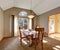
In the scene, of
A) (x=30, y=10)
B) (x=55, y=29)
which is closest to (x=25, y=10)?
(x=30, y=10)

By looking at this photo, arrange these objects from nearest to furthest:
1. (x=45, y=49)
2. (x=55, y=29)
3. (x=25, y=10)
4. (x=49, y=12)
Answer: (x=45, y=49)
(x=49, y=12)
(x=25, y=10)
(x=55, y=29)

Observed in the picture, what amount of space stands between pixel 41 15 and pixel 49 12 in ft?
4.29

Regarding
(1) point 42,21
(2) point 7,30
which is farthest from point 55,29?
(2) point 7,30

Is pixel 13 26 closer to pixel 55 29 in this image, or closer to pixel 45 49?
pixel 45 49

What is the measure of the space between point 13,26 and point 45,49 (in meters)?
4.83

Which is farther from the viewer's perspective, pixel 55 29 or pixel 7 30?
pixel 55 29

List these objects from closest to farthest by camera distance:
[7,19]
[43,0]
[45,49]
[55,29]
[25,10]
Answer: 1. [45,49]
2. [43,0]
3. [7,19]
4. [25,10]
5. [55,29]

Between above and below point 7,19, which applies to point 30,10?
above

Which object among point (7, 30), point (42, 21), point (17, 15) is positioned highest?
point (17, 15)

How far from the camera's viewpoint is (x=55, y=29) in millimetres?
11422

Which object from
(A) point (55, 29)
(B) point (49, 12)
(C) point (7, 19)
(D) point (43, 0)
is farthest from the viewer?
(A) point (55, 29)

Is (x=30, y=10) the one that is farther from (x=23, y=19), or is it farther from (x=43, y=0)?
(x=43, y=0)

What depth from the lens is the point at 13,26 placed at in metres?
8.55

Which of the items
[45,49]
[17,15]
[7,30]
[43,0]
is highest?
[43,0]
